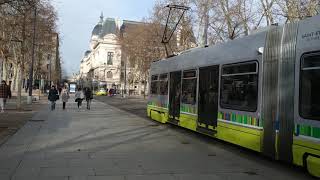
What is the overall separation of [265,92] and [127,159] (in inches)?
133

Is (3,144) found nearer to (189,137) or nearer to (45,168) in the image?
(45,168)

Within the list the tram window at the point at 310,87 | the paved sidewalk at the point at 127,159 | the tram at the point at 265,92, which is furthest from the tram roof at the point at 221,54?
the paved sidewalk at the point at 127,159

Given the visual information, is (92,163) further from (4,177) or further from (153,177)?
(4,177)

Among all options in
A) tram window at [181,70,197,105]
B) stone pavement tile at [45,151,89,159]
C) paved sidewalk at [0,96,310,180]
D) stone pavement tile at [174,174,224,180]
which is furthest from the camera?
tram window at [181,70,197,105]

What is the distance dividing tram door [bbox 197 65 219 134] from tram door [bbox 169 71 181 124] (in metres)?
2.73

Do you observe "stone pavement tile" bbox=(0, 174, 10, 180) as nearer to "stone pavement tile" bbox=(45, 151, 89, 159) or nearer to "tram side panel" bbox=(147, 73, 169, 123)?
"stone pavement tile" bbox=(45, 151, 89, 159)

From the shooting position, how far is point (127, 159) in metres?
10.7

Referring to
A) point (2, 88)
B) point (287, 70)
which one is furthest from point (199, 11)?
point (287, 70)

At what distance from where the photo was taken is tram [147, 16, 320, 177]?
8.86 m

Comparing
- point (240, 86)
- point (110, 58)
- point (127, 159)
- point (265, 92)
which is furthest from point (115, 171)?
point (110, 58)

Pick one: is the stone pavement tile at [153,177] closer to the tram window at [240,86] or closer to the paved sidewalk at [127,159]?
the paved sidewalk at [127,159]

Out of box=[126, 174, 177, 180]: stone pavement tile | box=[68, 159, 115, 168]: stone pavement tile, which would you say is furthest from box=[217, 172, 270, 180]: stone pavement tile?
box=[68, 159, 115, 168]: stone pavement tile

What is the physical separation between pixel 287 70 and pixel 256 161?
8.08ft

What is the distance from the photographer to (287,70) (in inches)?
380
